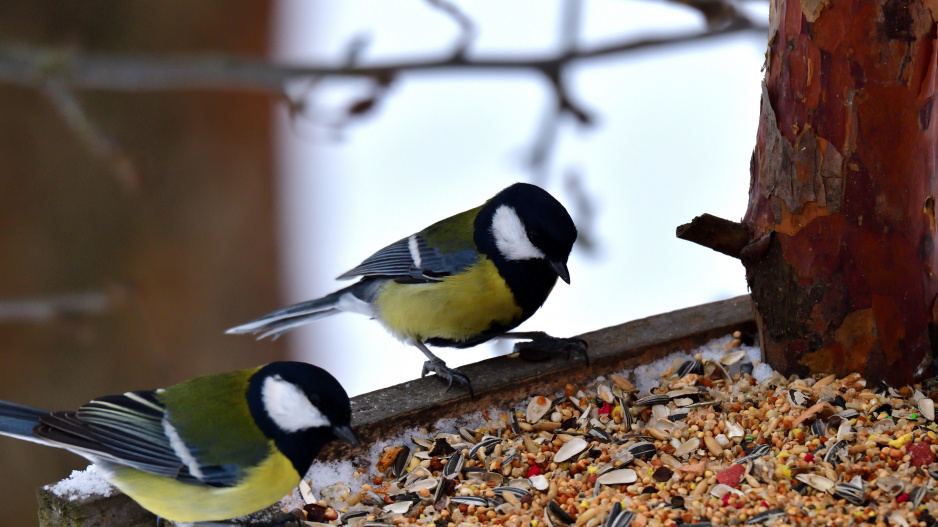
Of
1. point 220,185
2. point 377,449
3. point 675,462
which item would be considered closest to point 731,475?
point 675,462

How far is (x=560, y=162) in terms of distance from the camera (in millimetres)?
3465

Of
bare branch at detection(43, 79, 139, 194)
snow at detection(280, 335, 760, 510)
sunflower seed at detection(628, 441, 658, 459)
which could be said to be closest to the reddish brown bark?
snow at detection(280, 335, 760, 510)

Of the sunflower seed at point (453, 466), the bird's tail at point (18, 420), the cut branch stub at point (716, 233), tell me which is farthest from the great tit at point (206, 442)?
the cut branch stub at point (716, 233)

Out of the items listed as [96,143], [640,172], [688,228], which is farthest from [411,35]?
[688,228]

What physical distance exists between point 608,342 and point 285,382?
0.89 metres

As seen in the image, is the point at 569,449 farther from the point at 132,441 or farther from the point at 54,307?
the point at 54,307

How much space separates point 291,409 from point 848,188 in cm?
111

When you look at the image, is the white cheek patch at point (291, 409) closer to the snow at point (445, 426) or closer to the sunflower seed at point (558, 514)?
the snow at point (445, 426)

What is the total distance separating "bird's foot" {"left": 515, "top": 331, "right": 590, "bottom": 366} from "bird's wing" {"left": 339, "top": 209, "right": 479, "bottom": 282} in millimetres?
249

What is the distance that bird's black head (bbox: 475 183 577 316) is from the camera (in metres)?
2.00

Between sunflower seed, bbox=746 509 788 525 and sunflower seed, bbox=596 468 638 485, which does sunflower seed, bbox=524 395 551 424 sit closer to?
sunflower seed, bbox=596 468 638 485

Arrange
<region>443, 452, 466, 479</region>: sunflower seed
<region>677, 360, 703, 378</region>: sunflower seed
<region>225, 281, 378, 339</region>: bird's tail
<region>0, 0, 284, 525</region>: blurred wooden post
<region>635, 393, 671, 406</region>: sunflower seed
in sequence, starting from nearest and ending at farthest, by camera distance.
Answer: <region>443, 452, 466, 479</region>: sunflower seed → <region>635, 393, 671, 406</region>: sunflower seed → <region>677, 360, 703, 378</region>: sunflower seed → <region>225, 281, 378, 339</region>: bird's tail → <region>0, 0, 284, 525</region>: blurred wooden post

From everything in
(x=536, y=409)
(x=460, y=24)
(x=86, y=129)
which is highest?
(x=460, y=24)

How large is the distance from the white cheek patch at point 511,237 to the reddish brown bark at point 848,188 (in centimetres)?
50
